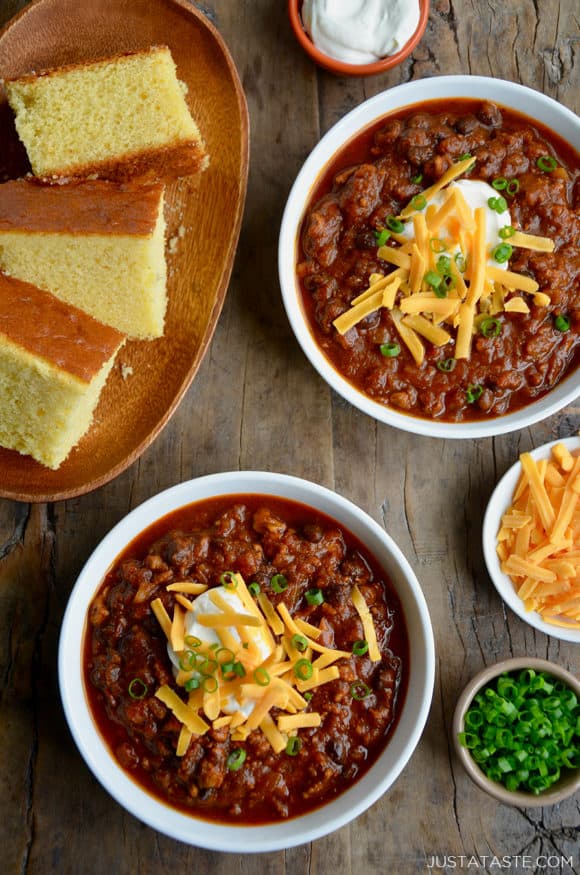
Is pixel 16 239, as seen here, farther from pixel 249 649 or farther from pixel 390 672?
pixel 390 672

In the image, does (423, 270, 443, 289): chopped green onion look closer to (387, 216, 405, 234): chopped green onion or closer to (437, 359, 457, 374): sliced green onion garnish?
(387, 216, 405, 234): chopped green onion

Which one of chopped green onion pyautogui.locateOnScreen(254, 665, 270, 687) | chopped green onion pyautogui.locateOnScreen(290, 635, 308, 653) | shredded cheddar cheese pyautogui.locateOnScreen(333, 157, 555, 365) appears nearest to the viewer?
chopped green onion pyautogui.locateOnScreen(254, 665, 270, 687)

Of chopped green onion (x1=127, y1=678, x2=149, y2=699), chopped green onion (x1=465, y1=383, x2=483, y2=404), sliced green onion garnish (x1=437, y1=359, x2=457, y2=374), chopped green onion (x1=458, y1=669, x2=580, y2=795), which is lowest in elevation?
chopped green onion (x1=458, y1=669, x2=580, y2=795)

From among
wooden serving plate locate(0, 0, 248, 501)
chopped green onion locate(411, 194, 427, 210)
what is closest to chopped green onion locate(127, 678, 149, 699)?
wooden serving plate locate(0, 0, 248, 501)

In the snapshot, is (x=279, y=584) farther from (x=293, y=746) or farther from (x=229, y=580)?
(x=293, y=746)

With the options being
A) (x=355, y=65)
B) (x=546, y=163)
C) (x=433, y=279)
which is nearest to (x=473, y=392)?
(x=433, y=279)
